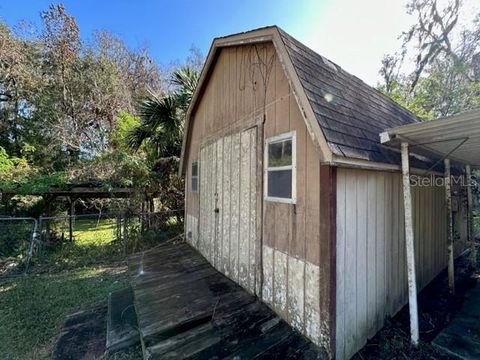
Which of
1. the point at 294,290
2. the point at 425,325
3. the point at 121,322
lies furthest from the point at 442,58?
the point at 121,322

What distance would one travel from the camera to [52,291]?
496 centimetres

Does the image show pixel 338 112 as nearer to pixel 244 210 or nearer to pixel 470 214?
pixel 244 210

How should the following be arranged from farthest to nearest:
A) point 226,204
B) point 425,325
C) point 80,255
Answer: point 80,255, point 226,204, point 425,325

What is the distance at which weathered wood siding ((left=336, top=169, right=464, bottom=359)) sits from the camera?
2.64 m

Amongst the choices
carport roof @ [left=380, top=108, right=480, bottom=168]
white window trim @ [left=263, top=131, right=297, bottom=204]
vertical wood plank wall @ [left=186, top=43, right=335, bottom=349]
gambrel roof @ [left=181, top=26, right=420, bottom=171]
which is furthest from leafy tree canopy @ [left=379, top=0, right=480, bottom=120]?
white window trim @ [left=263, top=131, right=297, bottom=204]

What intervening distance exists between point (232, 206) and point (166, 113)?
A: 461cm

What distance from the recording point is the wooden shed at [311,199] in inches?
101

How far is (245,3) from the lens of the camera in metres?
7.39

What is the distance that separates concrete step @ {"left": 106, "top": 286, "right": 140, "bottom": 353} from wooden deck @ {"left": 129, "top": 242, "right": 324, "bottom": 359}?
0.30 metres

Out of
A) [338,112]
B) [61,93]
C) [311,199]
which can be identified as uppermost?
[61,93]

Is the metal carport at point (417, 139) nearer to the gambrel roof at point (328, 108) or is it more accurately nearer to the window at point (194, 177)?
the gambrel roof at point (328, 108)

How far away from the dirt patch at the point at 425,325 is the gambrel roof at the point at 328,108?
7.25 feet

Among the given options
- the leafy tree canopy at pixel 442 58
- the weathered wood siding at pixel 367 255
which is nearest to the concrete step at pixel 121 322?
the weathered wood siding at pixel 367 255

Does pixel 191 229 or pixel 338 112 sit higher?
pixel 338 112
